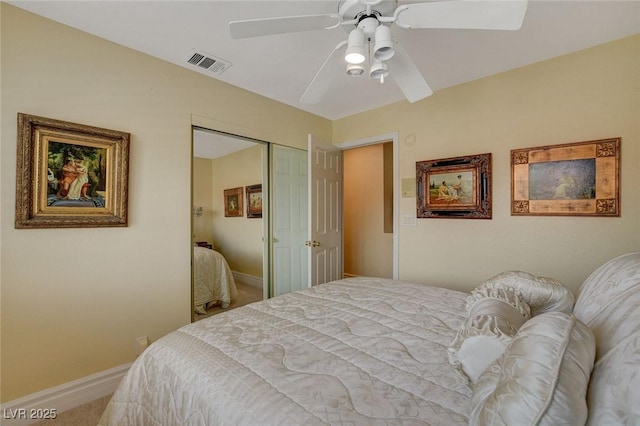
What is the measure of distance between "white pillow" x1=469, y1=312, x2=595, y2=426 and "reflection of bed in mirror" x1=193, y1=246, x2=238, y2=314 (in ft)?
9.37

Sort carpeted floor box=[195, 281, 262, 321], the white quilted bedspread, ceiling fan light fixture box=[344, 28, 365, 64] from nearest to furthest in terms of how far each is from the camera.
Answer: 1. the white quilted bedspread
2. ceiling fan light fixture box=[344, 28, 365, 64]
3. carpeted floor box=[195, 281, 262, 321]

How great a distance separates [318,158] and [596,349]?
2772 millimetres

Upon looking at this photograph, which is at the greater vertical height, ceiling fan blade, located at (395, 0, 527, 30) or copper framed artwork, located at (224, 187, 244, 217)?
ceiling fan blade, located at (395, 0, 527, 30)

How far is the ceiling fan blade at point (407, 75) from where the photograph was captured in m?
1.57

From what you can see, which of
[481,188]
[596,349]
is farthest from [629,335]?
[481,188]

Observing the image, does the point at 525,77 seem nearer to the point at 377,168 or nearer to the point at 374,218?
the point at 377,168

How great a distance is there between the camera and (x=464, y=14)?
1214mm

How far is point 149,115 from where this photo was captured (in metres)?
2.22

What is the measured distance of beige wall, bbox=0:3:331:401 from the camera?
1.70m

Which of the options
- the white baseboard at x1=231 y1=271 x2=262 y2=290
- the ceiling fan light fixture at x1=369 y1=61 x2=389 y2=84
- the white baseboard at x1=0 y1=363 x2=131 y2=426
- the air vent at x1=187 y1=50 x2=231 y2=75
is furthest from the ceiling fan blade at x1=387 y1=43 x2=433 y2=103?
the white baseboard at x1=0 y1=363 x2=131 y2=426

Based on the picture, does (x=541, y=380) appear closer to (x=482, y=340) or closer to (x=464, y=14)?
Answer: (x=482, y=340)

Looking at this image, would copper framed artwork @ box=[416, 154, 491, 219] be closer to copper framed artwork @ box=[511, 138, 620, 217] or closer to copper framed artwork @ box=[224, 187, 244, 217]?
copper framed artwork @ box=[511, 138, 620, 217]

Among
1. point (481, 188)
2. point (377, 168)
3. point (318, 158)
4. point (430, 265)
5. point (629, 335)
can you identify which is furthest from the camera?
point (377, 168)

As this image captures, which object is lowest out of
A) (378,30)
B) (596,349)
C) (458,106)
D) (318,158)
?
(596,349)
